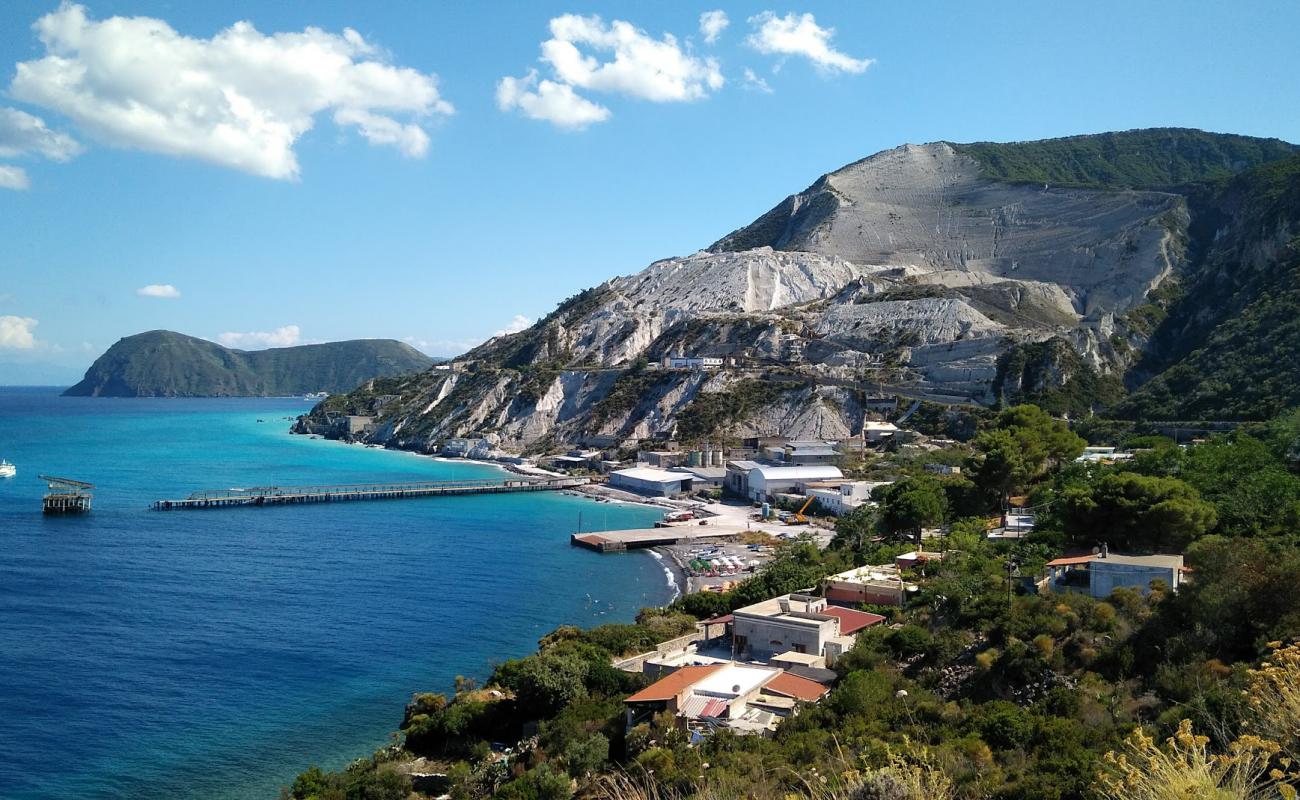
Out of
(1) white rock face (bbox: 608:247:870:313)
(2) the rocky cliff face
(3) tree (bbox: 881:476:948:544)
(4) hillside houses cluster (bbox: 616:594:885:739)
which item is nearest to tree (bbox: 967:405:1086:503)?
(3) tree (bbox: 881:476:948:544)

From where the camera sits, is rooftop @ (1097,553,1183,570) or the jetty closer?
rooftop @ (1097,553,1183,570)

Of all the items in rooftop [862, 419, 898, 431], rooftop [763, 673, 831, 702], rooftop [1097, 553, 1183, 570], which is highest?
rooftop [862, 419, 898, 431]

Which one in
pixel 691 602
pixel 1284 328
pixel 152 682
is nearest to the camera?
pixel 152 682

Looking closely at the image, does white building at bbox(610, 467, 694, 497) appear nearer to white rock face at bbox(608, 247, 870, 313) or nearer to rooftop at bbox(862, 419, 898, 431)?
rooftop at bbox(862, 419, 898, 431)

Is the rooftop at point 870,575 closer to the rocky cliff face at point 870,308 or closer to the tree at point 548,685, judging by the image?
the tree at point 548,685

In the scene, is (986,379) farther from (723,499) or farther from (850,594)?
(850,594)

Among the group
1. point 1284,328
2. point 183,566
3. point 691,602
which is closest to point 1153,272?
point 1284,328

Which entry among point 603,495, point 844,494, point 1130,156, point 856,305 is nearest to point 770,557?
point 844,494

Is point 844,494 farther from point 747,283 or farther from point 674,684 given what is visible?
point 747,283
